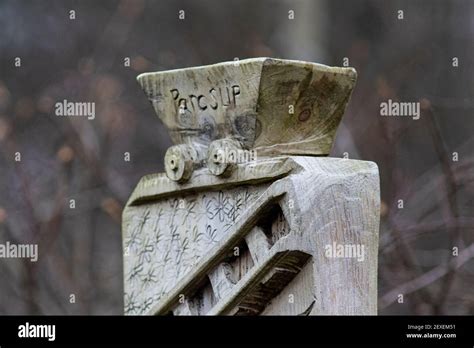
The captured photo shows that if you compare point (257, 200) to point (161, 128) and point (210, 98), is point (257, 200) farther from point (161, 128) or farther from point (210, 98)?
point (161, 128)

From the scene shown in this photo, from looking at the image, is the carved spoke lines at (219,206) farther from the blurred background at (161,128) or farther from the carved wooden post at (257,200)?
the blurred background at (161,128)

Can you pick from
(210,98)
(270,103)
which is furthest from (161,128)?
(270,103)

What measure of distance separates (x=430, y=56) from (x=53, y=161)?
310cm

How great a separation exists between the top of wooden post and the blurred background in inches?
218

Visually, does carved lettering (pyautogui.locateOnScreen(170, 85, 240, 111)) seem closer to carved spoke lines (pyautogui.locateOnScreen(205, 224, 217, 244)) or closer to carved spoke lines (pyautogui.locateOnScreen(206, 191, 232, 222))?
carved spoke lines (pyautogui.locateOnScreen(206, 191, 232, 222))

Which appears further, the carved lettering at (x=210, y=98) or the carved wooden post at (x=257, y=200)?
the carved lettering at (x=210, y=98)

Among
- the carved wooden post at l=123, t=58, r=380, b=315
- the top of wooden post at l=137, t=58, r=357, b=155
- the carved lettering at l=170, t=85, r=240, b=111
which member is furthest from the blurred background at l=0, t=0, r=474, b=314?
the top of wooden post at l=137, t=58, r=357, b=155

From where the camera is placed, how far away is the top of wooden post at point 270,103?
7.94m

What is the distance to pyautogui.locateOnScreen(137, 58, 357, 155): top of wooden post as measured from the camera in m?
7.94

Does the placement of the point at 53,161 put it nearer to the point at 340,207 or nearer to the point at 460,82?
the point at 460,82

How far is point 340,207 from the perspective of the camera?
25.1 feet

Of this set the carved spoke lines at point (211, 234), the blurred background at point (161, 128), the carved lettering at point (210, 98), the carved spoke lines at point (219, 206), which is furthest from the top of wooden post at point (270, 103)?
the blurred background at point (161, 128)

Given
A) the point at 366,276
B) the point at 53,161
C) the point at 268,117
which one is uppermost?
the point at 53,161

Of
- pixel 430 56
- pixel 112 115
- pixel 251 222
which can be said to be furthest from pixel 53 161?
pixel 251 222
